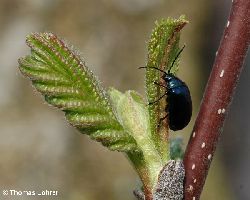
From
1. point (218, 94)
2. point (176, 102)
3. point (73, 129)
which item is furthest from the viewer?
point (73, 129)

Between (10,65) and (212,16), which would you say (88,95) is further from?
(212,16)

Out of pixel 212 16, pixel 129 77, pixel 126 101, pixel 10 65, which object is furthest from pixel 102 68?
pixel 126 101

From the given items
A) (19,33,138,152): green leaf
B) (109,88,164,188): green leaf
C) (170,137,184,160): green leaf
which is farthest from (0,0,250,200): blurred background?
(19,33,138,152): green leaf

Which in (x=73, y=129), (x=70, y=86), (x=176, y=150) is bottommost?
(x=176, y=150)

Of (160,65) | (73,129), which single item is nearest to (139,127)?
(160,65)

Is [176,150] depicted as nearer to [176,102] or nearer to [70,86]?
[176,102]

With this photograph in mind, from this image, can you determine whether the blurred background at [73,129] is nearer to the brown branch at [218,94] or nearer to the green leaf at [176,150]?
the green leaf at [176,150]

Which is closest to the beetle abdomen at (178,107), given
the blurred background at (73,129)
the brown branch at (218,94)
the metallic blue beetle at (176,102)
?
the metallic blue beetle at (176,102)
